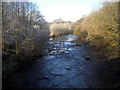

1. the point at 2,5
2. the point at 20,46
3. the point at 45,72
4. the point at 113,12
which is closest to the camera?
the point at 2,5

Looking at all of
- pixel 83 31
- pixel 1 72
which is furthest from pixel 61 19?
pixel 1 72

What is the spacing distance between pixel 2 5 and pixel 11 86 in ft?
22.2

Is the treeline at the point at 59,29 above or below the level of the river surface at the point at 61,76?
above

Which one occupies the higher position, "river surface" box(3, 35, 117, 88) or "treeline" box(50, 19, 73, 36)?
"treeline" box(50, 19, 73, 36)

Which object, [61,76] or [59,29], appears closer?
[61,76]

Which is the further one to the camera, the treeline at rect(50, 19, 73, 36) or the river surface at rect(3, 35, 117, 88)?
the treeline at rect(50, 19, 73, 36)

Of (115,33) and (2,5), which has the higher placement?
(2,5)

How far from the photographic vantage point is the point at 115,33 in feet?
51.0

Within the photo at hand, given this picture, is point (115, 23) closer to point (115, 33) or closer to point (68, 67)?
point (115, 33)

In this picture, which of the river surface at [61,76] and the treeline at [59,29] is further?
the treeline at [59,29]

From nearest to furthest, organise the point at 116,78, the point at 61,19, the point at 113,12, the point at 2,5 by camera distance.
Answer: the point at 116,78
the point at 2,5
the point at 113,12
the point at 61,19

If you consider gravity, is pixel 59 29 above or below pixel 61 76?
above

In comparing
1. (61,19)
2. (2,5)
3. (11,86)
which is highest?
(61,19)

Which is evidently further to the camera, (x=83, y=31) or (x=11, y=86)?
(x=83, y=31)
